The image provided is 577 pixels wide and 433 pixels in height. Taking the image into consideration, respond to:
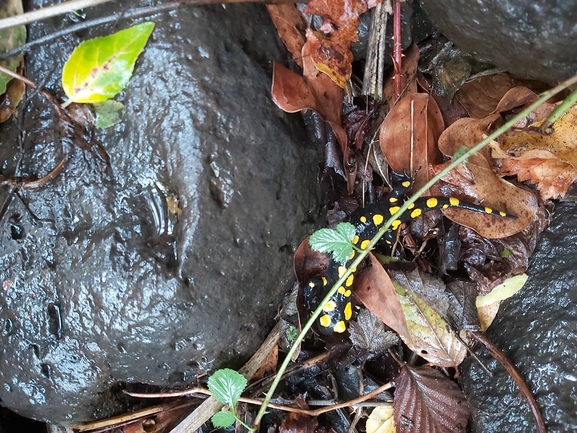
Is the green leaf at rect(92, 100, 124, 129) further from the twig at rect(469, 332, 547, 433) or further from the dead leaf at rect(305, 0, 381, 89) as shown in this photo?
the twig at rect(469, 332, 547, 433)

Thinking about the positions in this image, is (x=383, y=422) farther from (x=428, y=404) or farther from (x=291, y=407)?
(x=291, y=407)

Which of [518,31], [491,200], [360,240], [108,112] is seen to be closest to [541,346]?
[491,200]

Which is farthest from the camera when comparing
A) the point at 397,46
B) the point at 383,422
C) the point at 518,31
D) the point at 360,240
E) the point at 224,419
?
the point at 360,240

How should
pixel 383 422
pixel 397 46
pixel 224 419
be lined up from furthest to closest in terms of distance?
1. pixel 383 422
2. pixel 397 46
3. pixel 224 419

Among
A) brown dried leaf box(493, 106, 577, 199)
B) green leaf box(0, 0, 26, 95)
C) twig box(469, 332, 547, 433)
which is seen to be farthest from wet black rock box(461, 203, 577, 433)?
green leaf box(0, 0, 26, 95)

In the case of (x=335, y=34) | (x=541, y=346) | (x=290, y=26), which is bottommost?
(x=541, y=346)

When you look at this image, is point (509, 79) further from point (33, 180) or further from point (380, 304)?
point (33, 180)

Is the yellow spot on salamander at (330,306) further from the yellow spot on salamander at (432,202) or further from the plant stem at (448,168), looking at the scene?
the yellow spot on salamander at (432,202)
